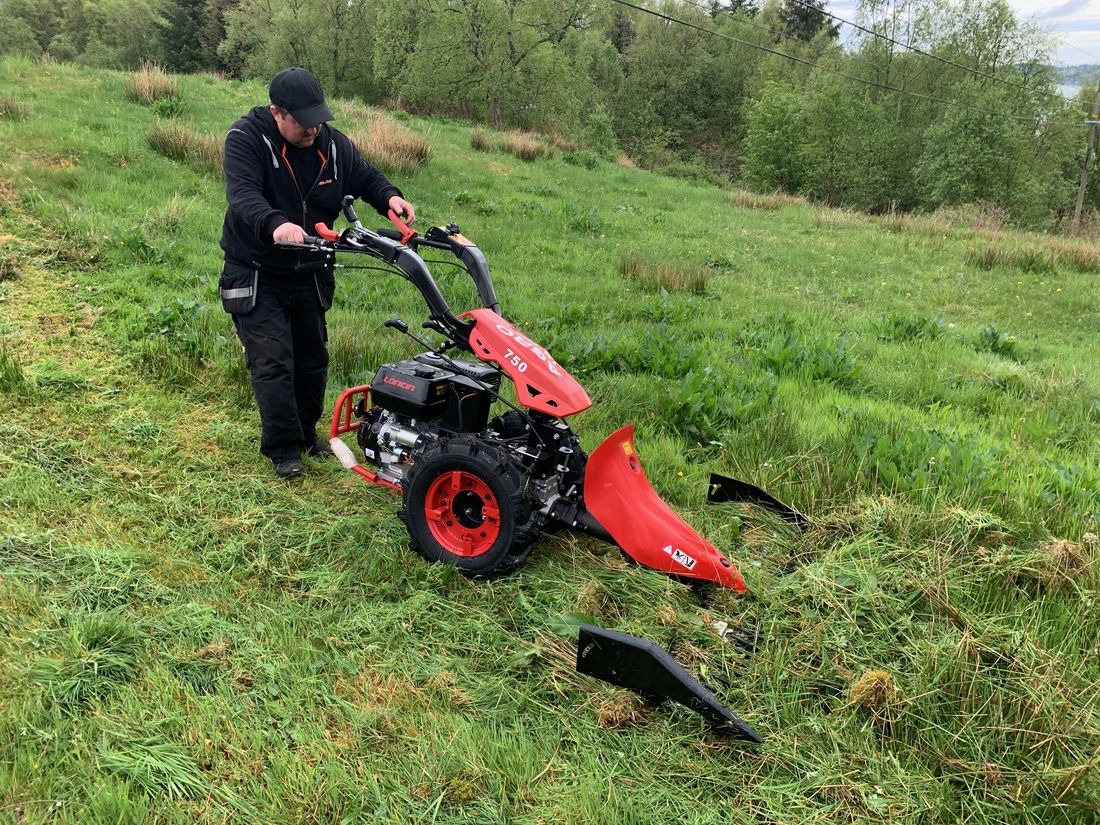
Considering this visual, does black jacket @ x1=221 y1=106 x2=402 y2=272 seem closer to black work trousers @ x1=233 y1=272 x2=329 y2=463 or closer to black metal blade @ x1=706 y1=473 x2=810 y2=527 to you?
black work trousers @ x1=233 y1=272 x2=329 y2=463

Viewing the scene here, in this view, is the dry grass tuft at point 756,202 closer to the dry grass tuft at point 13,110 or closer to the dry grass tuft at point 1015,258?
the dry grass tuft at point 1015,258

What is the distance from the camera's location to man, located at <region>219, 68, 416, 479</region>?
389 centimetres

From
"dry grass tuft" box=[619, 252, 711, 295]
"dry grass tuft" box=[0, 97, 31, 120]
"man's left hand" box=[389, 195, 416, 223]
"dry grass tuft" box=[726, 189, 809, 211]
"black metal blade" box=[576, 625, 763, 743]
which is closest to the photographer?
"black metal blade" box=[576, 625, 763, 743]

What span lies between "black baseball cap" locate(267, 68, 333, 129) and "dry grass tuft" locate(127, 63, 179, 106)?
12.5 metres

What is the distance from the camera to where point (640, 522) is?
10.7 ft

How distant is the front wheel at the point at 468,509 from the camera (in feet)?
10.8

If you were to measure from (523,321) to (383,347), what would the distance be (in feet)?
5.54

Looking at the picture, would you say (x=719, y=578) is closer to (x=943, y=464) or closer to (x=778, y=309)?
(x=943, y=464)

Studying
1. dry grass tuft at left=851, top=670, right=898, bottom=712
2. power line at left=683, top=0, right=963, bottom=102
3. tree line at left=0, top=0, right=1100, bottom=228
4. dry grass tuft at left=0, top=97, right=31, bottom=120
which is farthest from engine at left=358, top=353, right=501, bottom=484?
power line at left=683, top=0, right=963, bottom=102

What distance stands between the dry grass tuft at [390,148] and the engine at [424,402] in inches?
385

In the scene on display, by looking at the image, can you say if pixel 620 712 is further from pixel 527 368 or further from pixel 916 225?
pixel 916 225

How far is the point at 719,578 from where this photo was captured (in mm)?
3172

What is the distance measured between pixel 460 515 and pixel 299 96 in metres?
2.49

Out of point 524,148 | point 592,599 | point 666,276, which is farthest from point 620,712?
point 524,148
